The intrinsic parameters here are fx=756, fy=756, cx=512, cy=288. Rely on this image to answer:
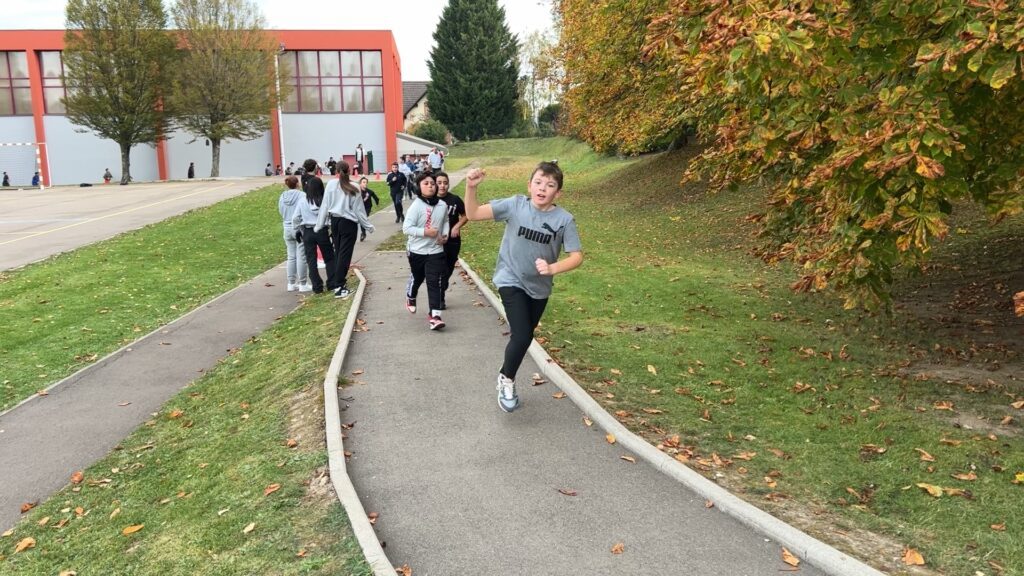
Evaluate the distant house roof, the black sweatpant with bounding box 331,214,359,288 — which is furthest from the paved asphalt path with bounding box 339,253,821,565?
the distant house roof

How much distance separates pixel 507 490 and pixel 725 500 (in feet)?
4.49

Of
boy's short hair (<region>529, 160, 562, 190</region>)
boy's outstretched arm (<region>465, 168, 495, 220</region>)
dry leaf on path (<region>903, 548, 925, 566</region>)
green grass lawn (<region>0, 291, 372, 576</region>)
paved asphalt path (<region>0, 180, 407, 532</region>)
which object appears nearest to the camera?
dry leaf on path (<region>903, 548, 925, 566</region>)

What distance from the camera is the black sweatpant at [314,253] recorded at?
11.7m

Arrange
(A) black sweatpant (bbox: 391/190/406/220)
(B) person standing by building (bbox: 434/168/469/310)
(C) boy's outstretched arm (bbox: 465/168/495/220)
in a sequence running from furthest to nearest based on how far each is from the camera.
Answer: (A) black sweatpant (bbox: 391/190/406/220)
(B) person standing by building (bbox: 434/168/469/310)
(C) boy's outstretched arm (bbox: 465/168/495/220)

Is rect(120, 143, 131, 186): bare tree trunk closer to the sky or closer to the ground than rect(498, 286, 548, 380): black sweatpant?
closer to the sky

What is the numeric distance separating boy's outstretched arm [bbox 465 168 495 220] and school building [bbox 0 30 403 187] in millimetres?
51040

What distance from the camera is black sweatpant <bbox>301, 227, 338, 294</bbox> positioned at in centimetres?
1172

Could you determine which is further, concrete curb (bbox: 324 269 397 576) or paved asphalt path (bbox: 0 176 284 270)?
paved asphalt path (bbox: 0 176 284 270)

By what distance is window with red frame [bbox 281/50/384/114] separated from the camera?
5572 centimetres

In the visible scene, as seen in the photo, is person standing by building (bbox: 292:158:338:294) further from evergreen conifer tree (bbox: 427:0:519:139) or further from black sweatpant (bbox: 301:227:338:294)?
evergreen conifer tree (bbox: 427:0:519:139)

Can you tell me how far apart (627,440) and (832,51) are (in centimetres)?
337

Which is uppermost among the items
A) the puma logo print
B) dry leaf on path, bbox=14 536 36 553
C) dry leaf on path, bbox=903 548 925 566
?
the puma logo print

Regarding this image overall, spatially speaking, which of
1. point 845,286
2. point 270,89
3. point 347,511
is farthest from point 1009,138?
point 270,89

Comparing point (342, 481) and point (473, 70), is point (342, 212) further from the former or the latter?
point (473, 70)
